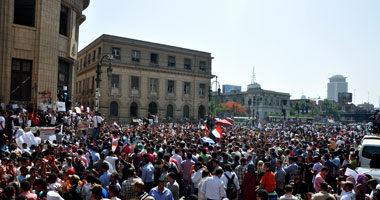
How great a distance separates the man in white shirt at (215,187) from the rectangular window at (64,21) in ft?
72.2

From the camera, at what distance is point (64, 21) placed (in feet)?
85.7

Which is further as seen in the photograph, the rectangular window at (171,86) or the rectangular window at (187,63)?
the rectangular window at (187,63)

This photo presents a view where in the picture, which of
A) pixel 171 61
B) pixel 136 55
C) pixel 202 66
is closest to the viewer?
pixel 136 55

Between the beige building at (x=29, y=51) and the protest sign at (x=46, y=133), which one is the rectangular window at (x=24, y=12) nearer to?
the beige building at (x=29, y=51)

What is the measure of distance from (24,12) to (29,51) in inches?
104

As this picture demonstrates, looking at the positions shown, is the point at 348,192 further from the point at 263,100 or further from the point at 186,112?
the point at 263,100

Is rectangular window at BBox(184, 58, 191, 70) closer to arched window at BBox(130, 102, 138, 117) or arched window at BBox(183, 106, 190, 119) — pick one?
arched window at BBox(183, 106, 190, 119)

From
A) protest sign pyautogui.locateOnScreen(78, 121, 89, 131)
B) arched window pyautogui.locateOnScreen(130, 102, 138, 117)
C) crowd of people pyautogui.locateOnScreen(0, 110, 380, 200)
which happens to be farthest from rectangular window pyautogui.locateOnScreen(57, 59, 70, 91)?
arched window pyautogui.locateOnScreen(130, 102, 138, 117)

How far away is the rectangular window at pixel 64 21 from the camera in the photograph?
25.8 m

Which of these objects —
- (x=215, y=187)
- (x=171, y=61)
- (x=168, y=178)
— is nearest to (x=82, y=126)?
(x=168, y=178)

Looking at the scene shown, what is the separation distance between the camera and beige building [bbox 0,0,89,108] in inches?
848

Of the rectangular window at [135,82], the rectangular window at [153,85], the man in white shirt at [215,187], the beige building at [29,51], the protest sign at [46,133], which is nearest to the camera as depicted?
the man in white shirt at [215,187]

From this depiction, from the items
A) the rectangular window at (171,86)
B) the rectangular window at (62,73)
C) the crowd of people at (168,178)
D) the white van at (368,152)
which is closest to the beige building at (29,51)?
the rectangular window at (62,73)

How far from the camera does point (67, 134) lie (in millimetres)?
18641
